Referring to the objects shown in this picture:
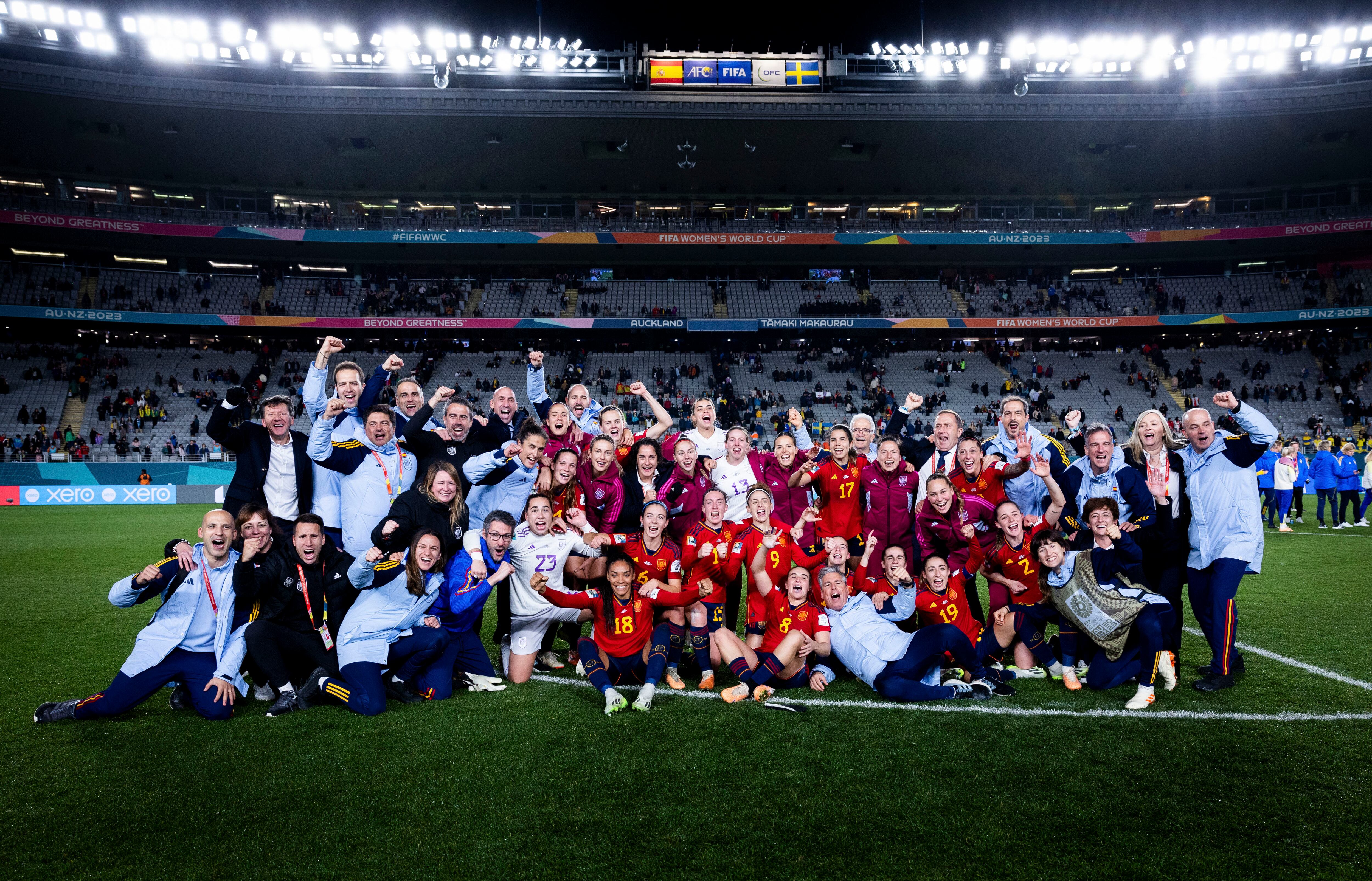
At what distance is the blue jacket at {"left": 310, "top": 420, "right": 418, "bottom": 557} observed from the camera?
5.93 metres

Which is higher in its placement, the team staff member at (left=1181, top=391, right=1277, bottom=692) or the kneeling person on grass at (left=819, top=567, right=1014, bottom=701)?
the team staff member at (left=1181, top=391, right=1277, bottom=692)

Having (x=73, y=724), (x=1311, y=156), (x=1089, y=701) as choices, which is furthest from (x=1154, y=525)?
(x=1311, y=156)

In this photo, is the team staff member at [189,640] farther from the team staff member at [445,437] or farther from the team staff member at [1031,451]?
the team staff member at [1031,451]

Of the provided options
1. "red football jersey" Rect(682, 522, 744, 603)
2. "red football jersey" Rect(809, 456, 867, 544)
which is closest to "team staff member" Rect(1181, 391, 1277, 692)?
"red football jersey" Rect(809, 456, 867, 544)

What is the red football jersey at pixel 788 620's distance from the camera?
17.9ft

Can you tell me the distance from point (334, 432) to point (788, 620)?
14.4 feet

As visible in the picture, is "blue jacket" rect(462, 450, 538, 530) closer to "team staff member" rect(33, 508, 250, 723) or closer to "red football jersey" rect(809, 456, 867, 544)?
"team staff member" rect(33, 508, 250, 723)

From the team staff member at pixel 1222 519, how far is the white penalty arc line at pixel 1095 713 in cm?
54

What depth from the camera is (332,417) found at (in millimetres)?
5965

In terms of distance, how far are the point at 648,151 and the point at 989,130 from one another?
51.4 feet

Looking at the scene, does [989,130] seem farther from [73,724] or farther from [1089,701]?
[73,724]

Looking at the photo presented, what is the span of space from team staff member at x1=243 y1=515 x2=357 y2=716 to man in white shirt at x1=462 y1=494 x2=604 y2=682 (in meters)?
1.12

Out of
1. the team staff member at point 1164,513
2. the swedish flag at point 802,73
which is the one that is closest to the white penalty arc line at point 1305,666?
the team staff member at point 1164,513

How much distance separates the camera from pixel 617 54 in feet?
102
